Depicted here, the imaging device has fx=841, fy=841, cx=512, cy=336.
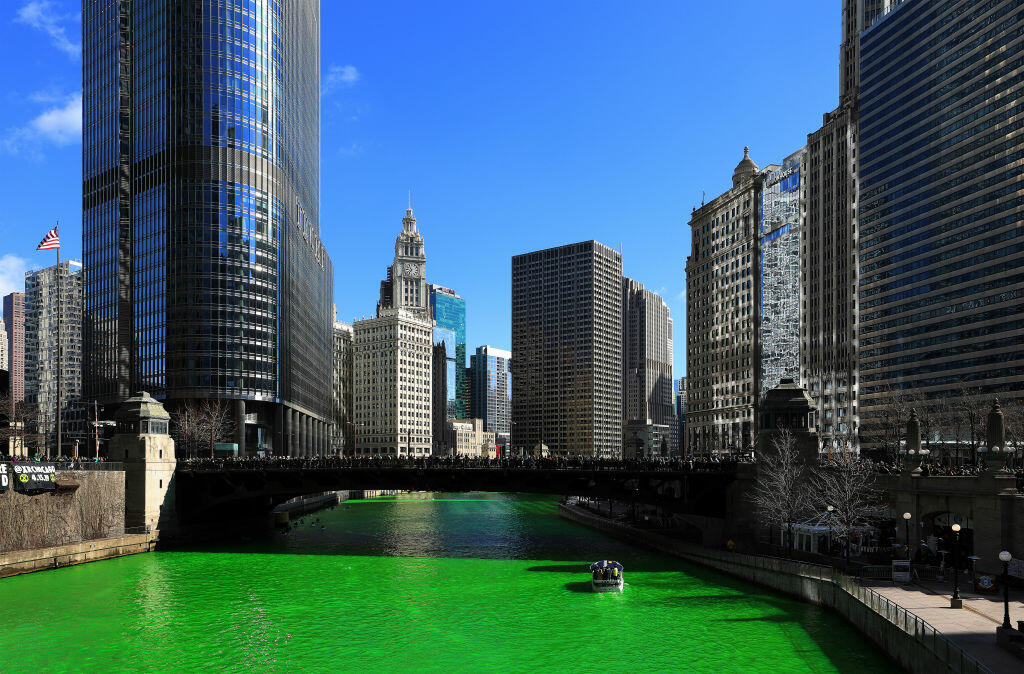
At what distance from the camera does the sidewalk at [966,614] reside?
33.2 m

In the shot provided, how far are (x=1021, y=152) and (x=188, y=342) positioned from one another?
461 ft

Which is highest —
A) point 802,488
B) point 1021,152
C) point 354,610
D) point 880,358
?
point 1021,152

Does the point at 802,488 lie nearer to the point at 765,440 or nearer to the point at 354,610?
the point at 765,440

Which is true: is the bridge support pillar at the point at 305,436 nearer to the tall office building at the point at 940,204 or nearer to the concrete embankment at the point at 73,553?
the concrete embankment at the point at 73,553

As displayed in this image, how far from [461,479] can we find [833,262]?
129392mm

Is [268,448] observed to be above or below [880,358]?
below

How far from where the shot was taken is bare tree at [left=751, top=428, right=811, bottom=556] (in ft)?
233

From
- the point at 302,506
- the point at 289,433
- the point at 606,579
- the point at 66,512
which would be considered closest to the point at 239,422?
the point at 302,506

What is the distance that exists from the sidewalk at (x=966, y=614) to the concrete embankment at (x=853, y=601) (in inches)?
37.5

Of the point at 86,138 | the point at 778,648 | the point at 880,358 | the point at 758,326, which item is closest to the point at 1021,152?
the point at 880,358

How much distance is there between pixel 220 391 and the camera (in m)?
135

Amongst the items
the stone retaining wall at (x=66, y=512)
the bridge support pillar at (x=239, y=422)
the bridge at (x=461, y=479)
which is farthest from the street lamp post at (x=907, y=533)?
the bridge support pillar at (x=239, y=422)

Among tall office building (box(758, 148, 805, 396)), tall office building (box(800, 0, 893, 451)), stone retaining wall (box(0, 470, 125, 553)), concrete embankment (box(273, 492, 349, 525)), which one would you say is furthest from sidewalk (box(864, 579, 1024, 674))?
tall office building (box(758, 148, 805, 396))

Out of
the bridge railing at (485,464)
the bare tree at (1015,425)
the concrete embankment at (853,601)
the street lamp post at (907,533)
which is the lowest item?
the concrete embankment at (853,601)
